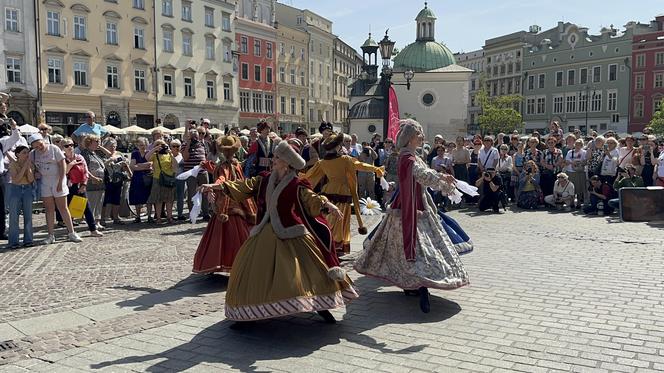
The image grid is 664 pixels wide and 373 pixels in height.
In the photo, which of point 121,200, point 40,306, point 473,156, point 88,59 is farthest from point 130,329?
point 88,59

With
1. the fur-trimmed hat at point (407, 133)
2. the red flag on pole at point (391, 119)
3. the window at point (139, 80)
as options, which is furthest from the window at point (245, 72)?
the fur-trimmed hat at point (407, 133)

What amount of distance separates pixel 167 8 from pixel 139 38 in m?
3.75

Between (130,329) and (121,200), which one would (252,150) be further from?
(130,329)

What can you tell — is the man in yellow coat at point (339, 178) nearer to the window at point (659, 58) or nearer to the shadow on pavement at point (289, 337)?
the shadow on pavement at point (289, 337)

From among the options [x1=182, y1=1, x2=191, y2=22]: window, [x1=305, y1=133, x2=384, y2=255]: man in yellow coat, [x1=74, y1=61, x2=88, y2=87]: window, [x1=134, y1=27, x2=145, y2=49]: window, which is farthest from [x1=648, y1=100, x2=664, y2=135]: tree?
[x1=305, y1=133, x2=384, y2=255]: man in yellow coat

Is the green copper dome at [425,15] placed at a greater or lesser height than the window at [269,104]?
greater

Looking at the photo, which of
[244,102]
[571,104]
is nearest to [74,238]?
[244,102]

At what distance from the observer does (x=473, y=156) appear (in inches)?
622

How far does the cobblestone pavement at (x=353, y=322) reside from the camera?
453 cm

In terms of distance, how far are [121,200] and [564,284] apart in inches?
350

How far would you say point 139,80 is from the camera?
137ft

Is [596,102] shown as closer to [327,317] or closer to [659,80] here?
[659,80]

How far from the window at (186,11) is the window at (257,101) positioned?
470 inches

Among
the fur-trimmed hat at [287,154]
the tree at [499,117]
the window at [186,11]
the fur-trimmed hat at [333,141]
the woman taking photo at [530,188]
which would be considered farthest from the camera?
the tree at [499,117]
